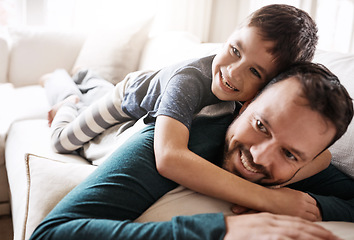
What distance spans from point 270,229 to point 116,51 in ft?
6.63

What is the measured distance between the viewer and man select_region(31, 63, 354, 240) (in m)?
0.69

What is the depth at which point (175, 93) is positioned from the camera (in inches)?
40.3

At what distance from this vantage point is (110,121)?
1485mm

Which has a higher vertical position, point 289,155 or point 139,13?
point 289,155

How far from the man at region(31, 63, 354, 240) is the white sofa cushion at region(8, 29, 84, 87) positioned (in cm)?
209

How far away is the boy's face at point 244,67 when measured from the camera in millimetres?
1043

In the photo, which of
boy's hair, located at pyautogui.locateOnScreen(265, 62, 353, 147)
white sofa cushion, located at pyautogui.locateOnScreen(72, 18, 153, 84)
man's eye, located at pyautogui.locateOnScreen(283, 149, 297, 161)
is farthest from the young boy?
white sofa cushion, located at pyautogui.locateOnScreen(72, 18, 153, 84)

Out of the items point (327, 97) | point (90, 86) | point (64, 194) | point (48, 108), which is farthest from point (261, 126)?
point (48, 108)

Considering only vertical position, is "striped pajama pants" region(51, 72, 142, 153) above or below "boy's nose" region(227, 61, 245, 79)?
below

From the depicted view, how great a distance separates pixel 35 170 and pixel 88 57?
66.7 inches

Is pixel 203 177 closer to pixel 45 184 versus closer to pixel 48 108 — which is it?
pixel 45 184

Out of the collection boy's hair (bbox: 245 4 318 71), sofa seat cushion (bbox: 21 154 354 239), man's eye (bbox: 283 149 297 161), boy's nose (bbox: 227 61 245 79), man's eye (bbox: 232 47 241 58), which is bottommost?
sofa seat cushion (bbox: 21 154 354 239)

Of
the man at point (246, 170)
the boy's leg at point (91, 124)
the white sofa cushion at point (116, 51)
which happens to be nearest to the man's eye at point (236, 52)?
the man at point (246, 170)

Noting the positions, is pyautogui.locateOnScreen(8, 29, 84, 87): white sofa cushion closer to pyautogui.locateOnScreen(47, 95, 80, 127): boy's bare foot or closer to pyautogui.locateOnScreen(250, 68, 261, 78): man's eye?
pyautogui.locateOnScreen(47, 95, 80, 127): boy's bare foot
